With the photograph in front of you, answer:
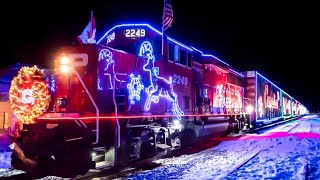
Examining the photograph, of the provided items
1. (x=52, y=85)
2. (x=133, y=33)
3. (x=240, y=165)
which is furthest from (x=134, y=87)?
(x=240, y=165)

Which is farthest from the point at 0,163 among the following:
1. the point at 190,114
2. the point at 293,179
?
the point at 293,179

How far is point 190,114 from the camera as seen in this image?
13.5m

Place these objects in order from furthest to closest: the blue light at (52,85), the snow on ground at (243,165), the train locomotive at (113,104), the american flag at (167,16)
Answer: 1. the american flag at (167,16)
2. the blue light at (52,85)
3. the snow on ground at (243,165)
4. the train locomotive at (113,104)

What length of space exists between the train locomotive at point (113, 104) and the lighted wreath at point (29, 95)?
0.9 inches

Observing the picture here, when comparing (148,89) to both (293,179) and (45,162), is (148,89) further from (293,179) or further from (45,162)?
(293,179)

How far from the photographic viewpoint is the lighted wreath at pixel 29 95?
7949 mm

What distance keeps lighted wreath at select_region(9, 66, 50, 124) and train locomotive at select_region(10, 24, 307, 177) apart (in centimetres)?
2

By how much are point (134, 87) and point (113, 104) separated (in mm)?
850

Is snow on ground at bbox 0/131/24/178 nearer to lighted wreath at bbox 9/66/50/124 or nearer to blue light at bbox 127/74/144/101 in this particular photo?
lighted wreath at bbox 9/66/50/124

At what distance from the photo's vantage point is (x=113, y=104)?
Answer: 361 inches

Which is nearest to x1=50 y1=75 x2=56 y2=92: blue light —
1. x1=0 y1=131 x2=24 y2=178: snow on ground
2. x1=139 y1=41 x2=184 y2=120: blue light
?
x1=0 y1=131 x2=24 y2=178: snow on ground

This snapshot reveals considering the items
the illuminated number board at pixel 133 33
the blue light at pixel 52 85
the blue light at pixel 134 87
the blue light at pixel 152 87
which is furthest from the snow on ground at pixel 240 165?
the illuminated number board at pixel 133 33

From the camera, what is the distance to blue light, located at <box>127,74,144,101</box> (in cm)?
955

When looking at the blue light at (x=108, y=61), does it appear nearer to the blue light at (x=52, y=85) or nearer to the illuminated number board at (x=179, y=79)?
the blue light at (x=52, y=85)
